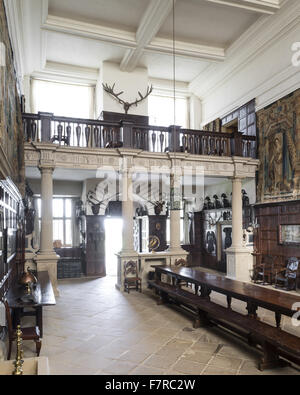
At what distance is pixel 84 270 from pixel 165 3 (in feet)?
30.6

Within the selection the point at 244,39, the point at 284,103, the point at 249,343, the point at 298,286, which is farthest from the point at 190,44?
the point at 249,343

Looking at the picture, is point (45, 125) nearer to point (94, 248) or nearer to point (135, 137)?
point (135, 137)

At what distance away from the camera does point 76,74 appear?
13531 mm

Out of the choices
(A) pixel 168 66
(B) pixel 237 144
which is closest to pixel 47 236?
(B) pixel 237 144

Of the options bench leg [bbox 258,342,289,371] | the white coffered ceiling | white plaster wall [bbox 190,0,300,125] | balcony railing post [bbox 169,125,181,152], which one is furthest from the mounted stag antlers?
bench leg [bbox 258,342,289,371]

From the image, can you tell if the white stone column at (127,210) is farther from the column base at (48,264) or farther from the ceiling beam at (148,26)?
the ceiling beam at (148,26)

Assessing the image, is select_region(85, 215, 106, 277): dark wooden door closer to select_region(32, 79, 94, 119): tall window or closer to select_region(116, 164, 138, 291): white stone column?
select_region(116, 164, 138, 291): white stone column

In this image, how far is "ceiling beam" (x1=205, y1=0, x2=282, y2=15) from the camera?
9320 millimetres

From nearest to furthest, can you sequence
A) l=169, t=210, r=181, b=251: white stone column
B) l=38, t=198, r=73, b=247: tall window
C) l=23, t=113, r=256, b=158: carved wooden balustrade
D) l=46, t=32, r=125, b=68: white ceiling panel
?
l=23, t=113, r=256, b=158: carved wooden balustrade < l=169, t=210, r=181, b=251: white stone column < l=46, t=32, r=125, b=68: white ceiling panel < l=38, t=198, r=73, b=247: tall window

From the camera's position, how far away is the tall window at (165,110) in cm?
1506

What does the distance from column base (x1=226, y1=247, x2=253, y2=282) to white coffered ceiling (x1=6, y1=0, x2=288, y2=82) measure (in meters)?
7.01

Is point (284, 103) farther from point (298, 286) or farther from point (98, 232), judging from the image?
point (98, 232)

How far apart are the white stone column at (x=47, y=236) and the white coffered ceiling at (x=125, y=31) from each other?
13.1 feet
